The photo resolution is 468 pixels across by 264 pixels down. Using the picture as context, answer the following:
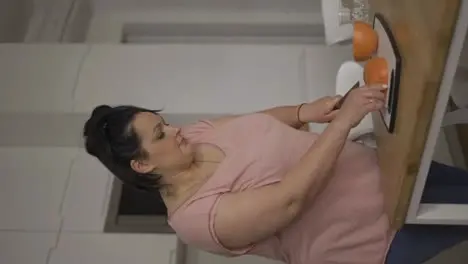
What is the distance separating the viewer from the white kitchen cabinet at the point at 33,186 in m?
1.57

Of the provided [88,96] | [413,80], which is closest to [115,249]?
[88,96]

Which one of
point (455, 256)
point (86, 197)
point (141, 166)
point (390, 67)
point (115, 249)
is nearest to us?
point (390, 67)

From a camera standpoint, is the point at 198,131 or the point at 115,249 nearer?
the point at 198,131

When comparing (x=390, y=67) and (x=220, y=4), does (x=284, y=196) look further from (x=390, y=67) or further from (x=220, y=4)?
(x=220, y=4)

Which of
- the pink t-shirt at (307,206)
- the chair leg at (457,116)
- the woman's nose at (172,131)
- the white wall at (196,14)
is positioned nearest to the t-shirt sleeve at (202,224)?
the pink t-shirt at (307,206)

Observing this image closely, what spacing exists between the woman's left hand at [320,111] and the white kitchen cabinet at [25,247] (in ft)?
2.50

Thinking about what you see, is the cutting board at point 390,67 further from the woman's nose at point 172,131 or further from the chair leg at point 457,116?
the woman's nose at point 172,131

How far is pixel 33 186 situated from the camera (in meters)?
1.63

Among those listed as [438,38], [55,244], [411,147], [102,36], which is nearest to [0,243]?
[55,244]

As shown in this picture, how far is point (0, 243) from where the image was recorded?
153 centimetres

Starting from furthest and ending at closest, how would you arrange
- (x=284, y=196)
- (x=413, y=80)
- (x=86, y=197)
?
(x=86, y=197) → (x=284, y=196) → (x=413, y=80)

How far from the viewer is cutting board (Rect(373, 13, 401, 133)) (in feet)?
2.17

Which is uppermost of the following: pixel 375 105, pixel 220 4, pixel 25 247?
pixel 220 4

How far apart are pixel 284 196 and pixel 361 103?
0.16 meters
